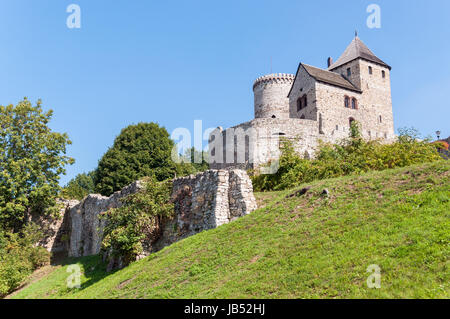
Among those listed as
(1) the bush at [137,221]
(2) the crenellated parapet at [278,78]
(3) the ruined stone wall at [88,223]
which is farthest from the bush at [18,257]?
(2) the crenellated parapet at [278,78]

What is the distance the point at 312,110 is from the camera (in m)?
36.9

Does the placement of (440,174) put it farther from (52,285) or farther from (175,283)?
(52,285)

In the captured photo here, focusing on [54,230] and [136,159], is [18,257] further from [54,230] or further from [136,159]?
[136,159]

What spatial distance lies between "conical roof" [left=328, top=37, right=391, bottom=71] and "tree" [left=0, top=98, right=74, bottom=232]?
1147 inches

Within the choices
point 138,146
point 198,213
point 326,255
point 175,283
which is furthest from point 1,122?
point 326,255

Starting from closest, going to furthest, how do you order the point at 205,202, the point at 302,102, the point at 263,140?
the point at 205,202 < the point at 263,140 < the point at 302,102

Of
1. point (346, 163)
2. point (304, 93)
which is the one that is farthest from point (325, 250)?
point (304, 93)

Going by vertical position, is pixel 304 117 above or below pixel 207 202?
above

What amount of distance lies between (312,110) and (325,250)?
2892cm

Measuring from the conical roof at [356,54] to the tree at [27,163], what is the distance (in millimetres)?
29133

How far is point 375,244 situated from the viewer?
8.67 meters

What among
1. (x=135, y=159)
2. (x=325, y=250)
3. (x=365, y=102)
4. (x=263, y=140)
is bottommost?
(x=325, y=250)

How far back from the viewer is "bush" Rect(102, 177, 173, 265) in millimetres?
16312

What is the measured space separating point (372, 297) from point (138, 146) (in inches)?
1225
